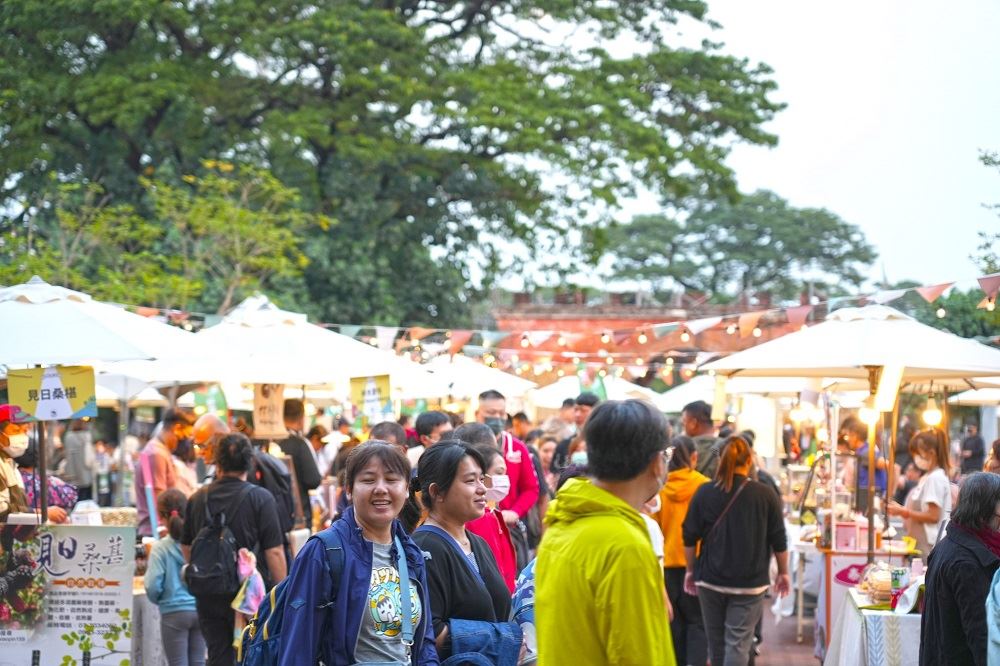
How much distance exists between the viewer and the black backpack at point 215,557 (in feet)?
21.9

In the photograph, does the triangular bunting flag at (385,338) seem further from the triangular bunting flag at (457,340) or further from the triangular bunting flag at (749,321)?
the triangular bunting flag at (749,321)

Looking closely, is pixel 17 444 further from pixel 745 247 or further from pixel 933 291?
pixel 745 247

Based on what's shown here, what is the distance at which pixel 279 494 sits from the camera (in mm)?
8320

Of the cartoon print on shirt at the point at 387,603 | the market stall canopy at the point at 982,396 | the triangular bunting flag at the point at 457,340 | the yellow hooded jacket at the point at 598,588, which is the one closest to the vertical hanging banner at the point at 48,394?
the cartoon print on shirt at the point at 387,603

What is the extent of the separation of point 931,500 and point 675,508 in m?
1.97

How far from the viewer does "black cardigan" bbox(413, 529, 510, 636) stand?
451 cm

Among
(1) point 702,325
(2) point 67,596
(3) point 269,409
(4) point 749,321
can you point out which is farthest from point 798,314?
(2) point 67,596

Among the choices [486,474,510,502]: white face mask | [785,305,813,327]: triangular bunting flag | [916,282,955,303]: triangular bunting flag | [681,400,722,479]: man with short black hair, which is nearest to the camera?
[486,474,510,502]: white face mask

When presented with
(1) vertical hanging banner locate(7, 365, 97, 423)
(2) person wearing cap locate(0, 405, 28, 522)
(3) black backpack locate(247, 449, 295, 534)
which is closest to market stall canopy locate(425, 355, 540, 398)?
(3) black backpack locate(247, 449, 295, 534)

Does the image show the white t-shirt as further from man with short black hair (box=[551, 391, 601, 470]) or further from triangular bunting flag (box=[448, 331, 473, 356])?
triangular bunting flag (box=[448, 331, 473, 356])

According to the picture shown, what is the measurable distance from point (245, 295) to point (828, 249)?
43769 mm

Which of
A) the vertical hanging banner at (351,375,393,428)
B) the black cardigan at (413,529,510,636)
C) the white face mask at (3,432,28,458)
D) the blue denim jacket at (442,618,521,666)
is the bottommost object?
the blue denim jacket at (442,618,521,666)

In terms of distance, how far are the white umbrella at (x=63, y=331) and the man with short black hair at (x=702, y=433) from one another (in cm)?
387

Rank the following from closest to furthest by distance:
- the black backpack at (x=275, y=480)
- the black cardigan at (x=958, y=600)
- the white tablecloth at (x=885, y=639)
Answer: the black cardigan at (x=958, y=600), the white tablecloth at (x=885, y=639), the black backpack at (x=275, y=480)
